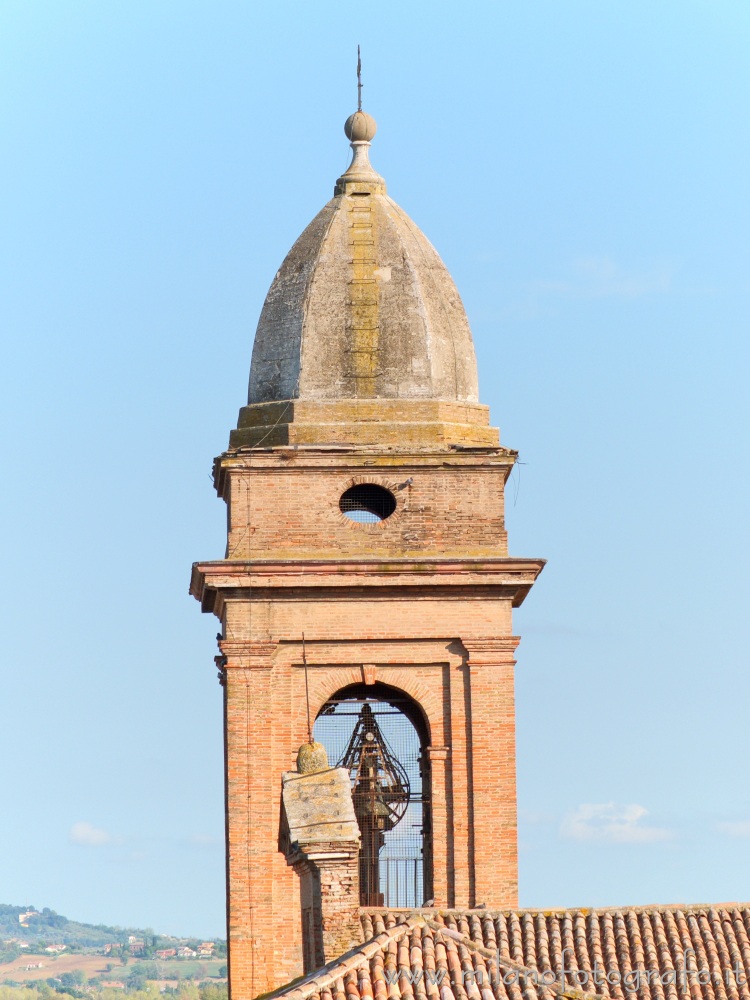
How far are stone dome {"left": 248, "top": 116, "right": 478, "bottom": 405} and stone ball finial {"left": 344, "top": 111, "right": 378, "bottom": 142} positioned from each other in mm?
1045

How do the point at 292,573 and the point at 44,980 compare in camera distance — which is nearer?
the point at 292,573

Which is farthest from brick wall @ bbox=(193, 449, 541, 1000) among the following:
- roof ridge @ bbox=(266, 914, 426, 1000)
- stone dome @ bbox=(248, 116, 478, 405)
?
roof ridge @ bbox=(266, 914, 426, 1000)

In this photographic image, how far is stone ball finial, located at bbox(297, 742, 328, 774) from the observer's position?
2673cm

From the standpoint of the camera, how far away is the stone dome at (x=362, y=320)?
32188 millimetres

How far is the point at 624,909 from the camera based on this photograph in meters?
27.4

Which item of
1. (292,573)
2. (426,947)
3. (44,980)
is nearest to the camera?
(426,947)

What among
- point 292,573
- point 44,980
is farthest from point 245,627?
point 44,980

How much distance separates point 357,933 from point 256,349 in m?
9.50

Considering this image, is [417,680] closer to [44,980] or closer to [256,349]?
[256,349]

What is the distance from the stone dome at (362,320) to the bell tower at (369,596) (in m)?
0.03

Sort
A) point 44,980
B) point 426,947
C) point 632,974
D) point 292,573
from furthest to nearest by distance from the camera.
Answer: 1. point 44,980
2. point 292,573
3. point 632,974
4. point 426,947

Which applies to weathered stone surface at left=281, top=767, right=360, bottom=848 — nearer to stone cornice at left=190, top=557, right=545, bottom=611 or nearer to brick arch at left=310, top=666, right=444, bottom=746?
brick arch at left=310, top=666, right=444, bottom=746

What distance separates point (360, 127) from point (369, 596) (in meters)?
6.05

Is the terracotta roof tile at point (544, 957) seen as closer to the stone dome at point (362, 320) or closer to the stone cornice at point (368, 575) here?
the stone cornice at point (368, 575)
